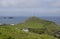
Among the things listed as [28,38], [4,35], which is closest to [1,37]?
[4,35]

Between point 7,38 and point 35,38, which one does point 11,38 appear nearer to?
point 7,38

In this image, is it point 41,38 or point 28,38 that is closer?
point 28,38

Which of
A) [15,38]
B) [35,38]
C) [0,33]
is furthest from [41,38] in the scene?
[0,33]

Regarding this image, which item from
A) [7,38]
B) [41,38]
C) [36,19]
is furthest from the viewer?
[36,19]

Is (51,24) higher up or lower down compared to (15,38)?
lower down

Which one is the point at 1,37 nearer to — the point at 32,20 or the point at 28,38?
the point at 28,38

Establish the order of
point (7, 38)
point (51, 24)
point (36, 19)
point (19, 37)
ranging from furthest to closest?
point (36, 19), point (51, 24), point (19, 37), point (7, 38)

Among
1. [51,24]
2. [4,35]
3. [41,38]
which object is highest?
[4,35]

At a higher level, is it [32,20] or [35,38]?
[35,38]

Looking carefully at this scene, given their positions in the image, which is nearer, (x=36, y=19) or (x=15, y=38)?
(x=15, y=38)
